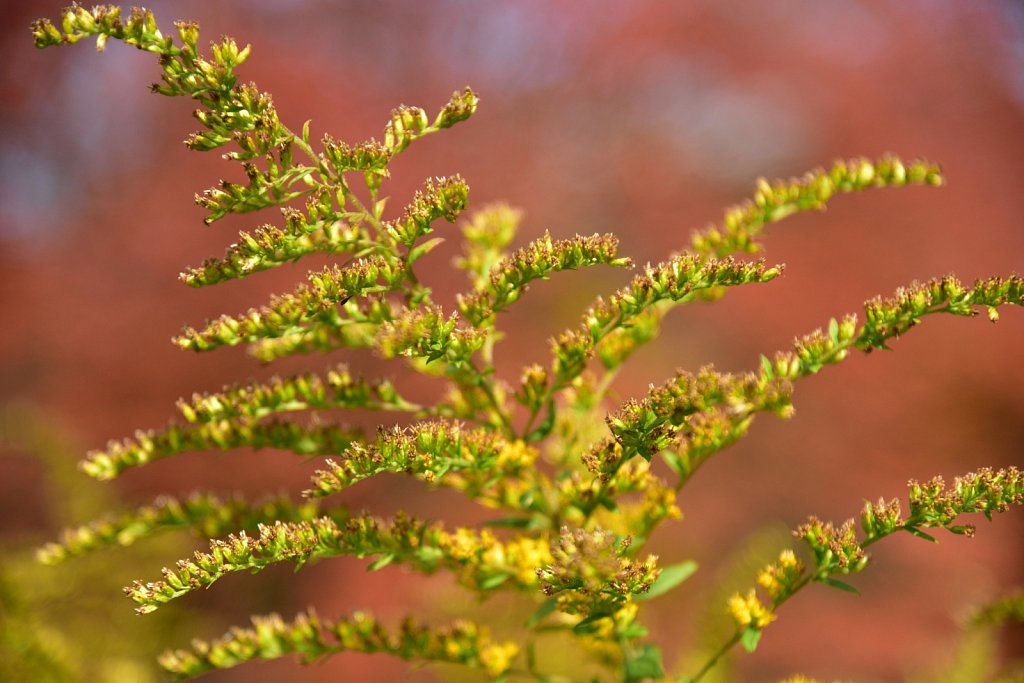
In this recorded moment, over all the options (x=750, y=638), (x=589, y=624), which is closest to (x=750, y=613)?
(x=750, y=638)

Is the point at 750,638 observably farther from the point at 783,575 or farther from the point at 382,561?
the point at 382,561

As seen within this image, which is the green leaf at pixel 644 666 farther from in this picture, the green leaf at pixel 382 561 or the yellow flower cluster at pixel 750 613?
the green leaf at pixel 382 561

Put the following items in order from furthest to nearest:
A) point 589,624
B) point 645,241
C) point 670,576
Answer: point 645,241
point 670,576
point 589,624

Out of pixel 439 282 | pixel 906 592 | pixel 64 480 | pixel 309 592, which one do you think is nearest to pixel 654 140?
pixel 439 282

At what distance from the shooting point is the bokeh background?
232 cm

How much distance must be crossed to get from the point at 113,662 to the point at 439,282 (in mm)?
1527

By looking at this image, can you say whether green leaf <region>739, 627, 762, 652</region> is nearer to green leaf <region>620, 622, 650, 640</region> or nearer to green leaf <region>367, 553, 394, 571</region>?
green leaf <region>620, 622, 650, 640</region>

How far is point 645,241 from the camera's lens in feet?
9.08

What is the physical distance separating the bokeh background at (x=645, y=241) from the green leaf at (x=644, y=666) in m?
1.32

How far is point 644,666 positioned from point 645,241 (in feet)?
7.20

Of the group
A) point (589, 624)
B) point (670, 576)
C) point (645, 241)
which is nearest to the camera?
point (589, 624)

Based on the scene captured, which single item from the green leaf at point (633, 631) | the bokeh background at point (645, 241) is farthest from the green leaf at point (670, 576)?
the bokeh background at point (645, 241)

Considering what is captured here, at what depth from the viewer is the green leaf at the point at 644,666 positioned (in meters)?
0.70

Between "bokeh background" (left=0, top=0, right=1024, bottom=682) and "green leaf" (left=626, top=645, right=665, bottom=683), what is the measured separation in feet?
4.32
